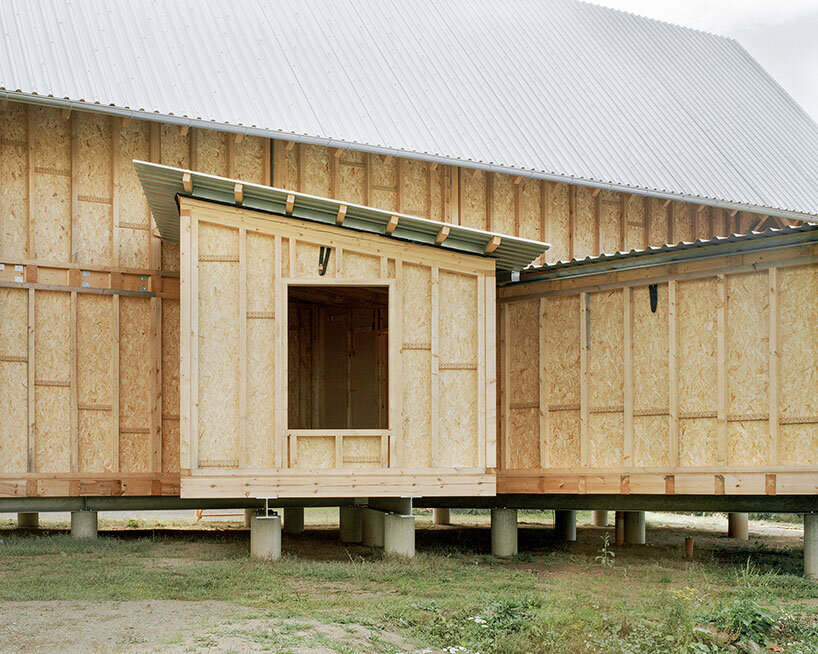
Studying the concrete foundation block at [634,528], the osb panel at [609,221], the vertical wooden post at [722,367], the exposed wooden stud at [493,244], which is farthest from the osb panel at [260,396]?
the osb panel at [609,221]

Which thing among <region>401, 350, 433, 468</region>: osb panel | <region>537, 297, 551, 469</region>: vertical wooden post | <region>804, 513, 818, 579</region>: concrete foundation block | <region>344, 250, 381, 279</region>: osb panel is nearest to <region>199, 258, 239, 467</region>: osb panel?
<region>344, 250, 381, 279</region>: osb panel

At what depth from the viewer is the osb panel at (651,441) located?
14.6 metres

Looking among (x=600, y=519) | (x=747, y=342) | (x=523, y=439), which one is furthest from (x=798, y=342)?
(x=600, y=519)

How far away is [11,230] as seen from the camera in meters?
16.2

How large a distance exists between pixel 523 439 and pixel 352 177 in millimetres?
5660

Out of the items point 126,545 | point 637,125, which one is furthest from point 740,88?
point 126,545

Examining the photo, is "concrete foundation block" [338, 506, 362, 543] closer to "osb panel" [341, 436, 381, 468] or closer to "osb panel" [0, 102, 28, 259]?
"osb panel" [341, 436, 381, 468]

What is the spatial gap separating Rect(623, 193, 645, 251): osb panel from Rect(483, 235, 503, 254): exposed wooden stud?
628 cm

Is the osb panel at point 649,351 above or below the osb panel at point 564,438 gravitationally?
above

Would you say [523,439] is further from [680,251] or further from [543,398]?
[680,251]

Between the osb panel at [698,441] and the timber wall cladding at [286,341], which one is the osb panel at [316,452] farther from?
the osb panel at [698,441]

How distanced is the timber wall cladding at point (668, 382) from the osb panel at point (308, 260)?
3.60 m

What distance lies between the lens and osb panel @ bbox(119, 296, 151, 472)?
1661 cm

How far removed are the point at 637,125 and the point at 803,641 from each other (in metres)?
14.2
